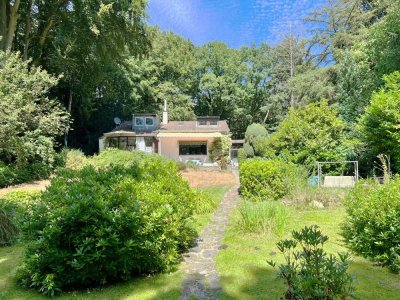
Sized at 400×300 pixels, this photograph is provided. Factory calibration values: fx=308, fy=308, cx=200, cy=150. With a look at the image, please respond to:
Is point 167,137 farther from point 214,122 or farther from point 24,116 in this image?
point 24,116

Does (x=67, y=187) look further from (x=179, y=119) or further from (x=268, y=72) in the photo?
(x=268, y=72)

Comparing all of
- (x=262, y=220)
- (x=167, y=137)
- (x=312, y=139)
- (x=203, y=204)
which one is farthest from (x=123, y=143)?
(x=262, y=220)

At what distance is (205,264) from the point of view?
622 cm

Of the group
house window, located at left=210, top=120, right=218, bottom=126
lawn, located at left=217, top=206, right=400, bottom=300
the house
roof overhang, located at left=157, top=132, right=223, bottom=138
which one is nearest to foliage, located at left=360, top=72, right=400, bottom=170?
lawn, located at left=217, top=206, right=400, bottom=300

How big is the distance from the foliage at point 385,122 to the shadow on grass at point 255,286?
33.7 ft

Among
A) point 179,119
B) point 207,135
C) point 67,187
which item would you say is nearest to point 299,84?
point 207,135

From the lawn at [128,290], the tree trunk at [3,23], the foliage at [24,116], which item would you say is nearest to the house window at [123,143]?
the foliage at [24,116]

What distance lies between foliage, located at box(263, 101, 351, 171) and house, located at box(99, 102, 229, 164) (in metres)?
16.5

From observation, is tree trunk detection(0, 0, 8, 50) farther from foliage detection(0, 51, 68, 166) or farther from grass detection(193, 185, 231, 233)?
grass detection(193, 185, 231, 233)

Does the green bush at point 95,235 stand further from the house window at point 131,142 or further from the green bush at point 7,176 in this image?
the house window at point 131,142

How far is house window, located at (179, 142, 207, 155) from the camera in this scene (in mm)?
34469

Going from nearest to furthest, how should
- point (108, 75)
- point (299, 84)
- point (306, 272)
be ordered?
1. point (306, 272)
2. point (299, 84)
3. point (108, 75)

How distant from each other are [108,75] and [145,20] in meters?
10.3

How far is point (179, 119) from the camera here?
133ft
